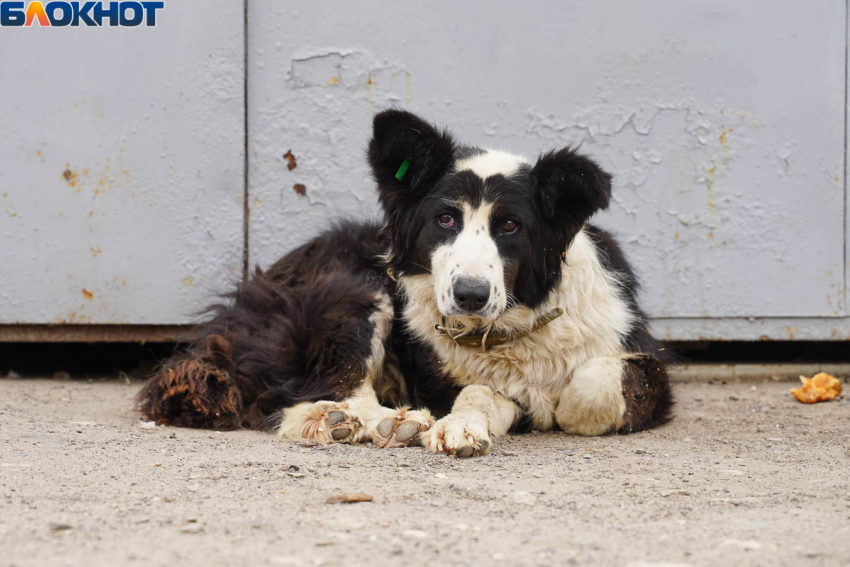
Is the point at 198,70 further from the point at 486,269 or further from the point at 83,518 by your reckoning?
the point at 83,518

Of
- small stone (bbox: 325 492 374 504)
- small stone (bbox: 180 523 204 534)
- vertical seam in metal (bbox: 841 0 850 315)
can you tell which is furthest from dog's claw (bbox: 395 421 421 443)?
vertical seam in metal (bbox: 841 0 850 315)

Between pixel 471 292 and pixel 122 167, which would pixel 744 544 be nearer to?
pixel 471 292

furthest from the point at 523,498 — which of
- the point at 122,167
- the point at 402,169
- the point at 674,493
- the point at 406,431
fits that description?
the point at 122,167

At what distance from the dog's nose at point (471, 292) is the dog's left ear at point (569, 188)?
0.59m

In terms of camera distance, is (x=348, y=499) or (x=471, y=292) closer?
(x=348, y=499)

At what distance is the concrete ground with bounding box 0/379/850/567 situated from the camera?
2.03m

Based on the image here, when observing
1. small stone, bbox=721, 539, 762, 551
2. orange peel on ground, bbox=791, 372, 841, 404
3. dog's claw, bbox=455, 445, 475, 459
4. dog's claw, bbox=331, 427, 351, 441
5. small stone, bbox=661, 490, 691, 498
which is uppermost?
small stone, bbox=721, 539, 762, 551

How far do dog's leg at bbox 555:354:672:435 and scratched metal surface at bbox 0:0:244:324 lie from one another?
2.28 meters

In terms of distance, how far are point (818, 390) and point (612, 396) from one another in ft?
5.90

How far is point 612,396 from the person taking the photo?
12.4 ft

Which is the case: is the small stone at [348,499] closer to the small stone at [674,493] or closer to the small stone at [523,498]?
the small stone at [523,498]

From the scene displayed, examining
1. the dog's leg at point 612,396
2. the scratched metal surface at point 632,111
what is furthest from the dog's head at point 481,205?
the scratched metal surface at point 632,111

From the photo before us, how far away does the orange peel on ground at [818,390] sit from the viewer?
4.88m

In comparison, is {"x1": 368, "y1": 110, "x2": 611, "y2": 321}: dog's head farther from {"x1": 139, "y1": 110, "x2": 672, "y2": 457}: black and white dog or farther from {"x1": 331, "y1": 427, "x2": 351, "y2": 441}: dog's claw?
{"x1": 331, "y1": 427, "x2": 351, "y2": 441}: dog's claw
